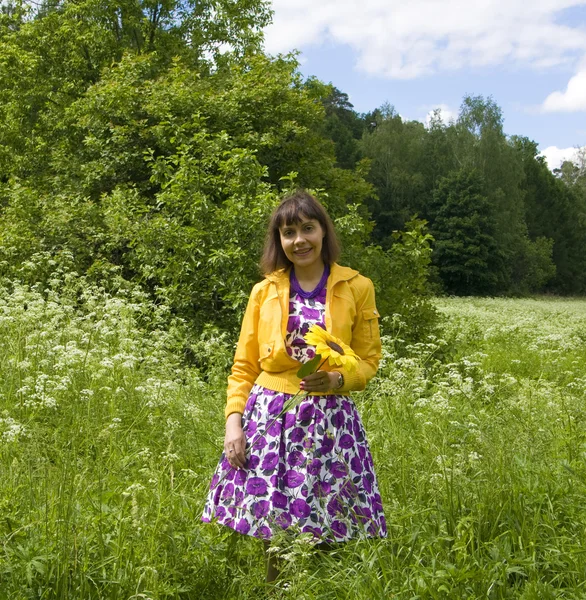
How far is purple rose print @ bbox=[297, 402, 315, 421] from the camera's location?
2.73 meters

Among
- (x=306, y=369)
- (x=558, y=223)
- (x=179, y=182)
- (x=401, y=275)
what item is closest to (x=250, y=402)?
(x=306, y=369)

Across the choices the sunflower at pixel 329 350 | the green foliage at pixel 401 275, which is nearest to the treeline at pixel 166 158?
the green foliage at pixel 401 275

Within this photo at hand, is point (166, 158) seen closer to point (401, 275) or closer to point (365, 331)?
point (401, 275)

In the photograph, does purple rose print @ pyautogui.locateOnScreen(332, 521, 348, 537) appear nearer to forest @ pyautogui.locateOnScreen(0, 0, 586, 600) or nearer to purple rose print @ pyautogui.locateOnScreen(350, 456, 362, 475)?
forest @ pyautogui.locateOnScreen(0, 0, 586, 600)

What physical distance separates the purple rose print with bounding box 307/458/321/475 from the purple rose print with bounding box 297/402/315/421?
0.16 metres

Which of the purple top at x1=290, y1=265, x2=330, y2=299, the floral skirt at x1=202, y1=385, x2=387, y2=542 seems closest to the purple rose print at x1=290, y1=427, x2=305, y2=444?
the floral skirt at x1=202, y1=385, x2=387, y2=542

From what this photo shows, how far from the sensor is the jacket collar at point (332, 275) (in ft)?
9.41

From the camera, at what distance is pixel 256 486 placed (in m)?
2.71

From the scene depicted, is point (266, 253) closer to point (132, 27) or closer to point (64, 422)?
point (64, 422)

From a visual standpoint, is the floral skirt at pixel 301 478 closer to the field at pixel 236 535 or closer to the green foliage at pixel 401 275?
the field at pixel 236 535

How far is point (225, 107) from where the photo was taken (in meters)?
11.5

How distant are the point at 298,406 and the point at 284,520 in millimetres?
418

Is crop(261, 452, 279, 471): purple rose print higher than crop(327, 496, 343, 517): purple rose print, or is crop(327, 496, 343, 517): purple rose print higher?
crop(261, 452, 279, 471): purple rose print

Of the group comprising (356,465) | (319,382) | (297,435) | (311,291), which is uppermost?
(311,291)
